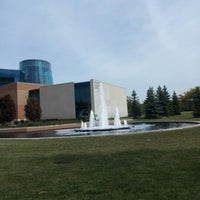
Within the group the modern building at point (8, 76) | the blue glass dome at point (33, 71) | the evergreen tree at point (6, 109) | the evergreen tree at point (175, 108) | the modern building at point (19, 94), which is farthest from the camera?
the blue glass dome at point (33, 71)

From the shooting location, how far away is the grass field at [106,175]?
4352 millimetres

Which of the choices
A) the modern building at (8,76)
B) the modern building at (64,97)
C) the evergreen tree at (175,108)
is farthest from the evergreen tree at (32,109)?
the modern building at (8,76)

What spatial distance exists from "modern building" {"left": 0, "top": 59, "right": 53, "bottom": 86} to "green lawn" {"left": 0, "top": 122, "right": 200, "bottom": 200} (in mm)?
63541

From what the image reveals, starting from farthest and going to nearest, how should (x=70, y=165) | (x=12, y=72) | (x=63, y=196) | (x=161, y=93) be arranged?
(x=12, y=72) → (x=161, y=93) → (x=70, y=165) → (x=63, y=196)

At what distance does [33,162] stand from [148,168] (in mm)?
3175

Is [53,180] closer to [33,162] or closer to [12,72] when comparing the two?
[33,162]

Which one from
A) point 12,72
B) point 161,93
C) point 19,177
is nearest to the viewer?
point 19,177

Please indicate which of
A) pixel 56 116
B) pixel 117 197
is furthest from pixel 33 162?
pixel 56 116

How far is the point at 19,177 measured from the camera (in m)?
5.78

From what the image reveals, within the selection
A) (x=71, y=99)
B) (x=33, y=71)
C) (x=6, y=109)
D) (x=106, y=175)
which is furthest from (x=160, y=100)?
(x=106, y=175)

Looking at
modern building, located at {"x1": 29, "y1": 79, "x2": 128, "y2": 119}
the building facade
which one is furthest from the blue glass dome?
the building facade

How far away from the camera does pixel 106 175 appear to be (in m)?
5.46

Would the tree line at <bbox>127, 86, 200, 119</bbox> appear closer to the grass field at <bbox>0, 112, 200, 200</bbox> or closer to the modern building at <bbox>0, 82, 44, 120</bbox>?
the modern building at <bbox>0, 82, 44, 120</bbox>

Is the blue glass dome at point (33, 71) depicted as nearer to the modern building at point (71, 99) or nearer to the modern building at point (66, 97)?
the modern building at point (66, 97)
